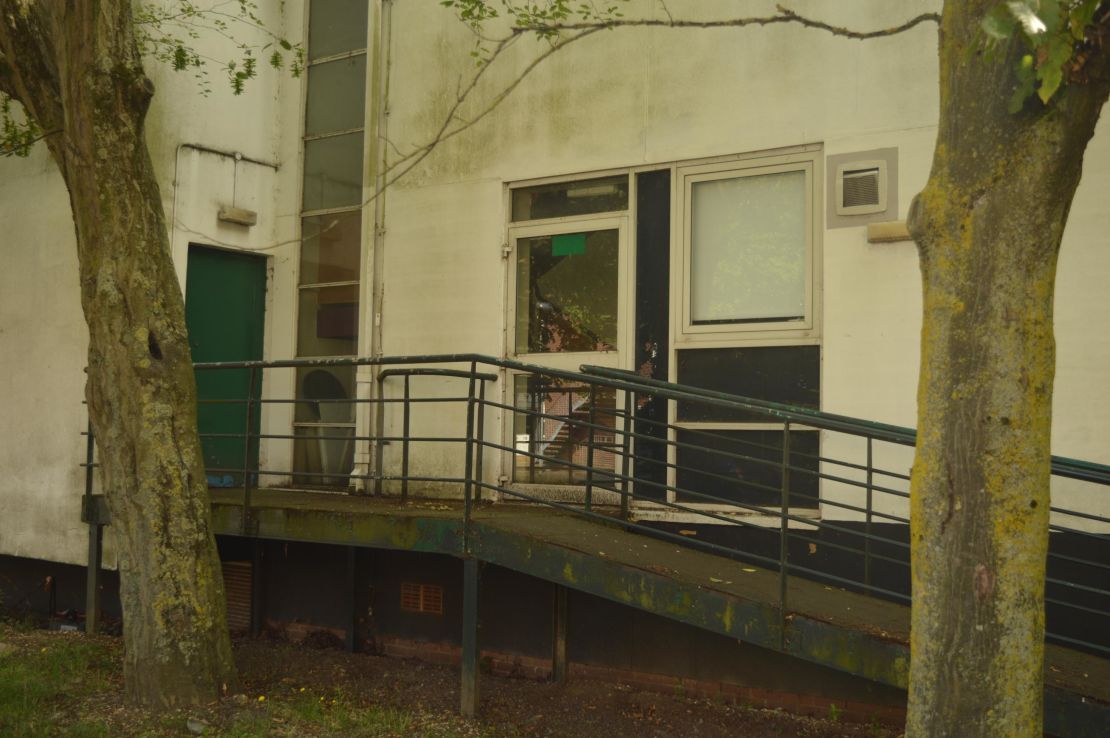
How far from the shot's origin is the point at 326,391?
8961mm

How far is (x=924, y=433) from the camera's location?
11.1 feet

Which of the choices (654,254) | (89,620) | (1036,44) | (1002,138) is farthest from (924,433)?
(89,620)

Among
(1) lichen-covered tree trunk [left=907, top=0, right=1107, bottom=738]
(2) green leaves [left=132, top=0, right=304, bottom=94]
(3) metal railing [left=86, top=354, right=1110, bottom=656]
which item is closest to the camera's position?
(1) lichen-covered tree trunk [left=907, top=0, right=1107, bottom=738]

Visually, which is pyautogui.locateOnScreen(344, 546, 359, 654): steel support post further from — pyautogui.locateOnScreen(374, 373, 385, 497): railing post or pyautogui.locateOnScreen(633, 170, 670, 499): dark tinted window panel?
pyautogui.locateOnScreen(633, 170, 670, 499): dark tinted window panel

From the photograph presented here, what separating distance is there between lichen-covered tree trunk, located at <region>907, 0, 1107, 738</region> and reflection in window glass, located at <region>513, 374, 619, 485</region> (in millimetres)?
3973

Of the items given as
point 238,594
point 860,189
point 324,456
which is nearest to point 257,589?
point 238,594

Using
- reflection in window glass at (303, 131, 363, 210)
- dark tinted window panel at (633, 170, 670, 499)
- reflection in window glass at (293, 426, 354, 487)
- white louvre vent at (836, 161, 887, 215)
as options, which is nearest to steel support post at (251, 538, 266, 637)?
reflection in window glass at (293, 426, 354, 487)

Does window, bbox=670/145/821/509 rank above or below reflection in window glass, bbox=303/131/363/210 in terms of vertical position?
below

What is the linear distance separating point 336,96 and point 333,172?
2.20 ft

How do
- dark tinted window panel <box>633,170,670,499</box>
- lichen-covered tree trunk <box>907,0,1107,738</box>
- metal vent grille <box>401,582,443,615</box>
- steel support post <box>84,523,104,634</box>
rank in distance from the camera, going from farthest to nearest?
steel support post <box>84,523,104,634</box>, metal vent grille <box>401,582,443,615</box>, dark tinted window panel <box>633,170,670,499</box>, lichen-covered tree trunk <box>907,0,1107,738</box>

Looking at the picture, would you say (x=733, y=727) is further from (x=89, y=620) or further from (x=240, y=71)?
(x=240, y=71)

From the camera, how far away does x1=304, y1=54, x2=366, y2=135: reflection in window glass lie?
8992 mm

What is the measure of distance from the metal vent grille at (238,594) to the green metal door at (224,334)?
0.83 meters

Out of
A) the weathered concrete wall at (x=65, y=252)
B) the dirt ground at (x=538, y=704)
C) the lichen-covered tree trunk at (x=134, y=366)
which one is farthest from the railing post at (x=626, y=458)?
the weathered concrete wall at (x=65, y=252)
